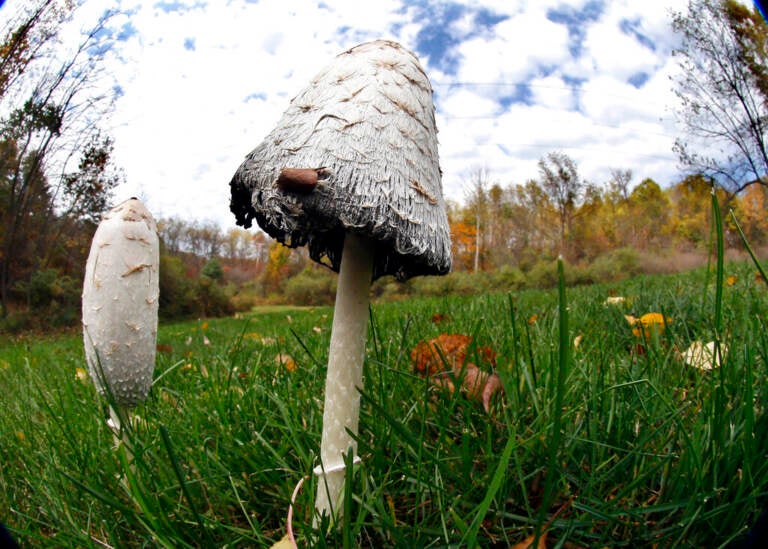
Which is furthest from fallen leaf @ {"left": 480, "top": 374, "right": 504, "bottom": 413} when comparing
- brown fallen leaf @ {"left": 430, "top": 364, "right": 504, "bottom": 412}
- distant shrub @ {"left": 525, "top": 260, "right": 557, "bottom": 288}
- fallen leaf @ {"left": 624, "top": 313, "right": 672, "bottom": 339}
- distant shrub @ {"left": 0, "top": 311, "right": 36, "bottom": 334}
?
distant shrub @ {"left": 525, "top": 260, "right": 557, "bottom": 288}

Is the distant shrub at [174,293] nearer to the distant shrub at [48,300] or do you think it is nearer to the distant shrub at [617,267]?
the distant shrub at [48,300]

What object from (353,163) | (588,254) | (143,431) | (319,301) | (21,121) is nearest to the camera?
(353,163)

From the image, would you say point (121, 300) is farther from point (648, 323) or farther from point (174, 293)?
point (174, 293)

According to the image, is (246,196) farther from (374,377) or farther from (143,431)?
(143,431)

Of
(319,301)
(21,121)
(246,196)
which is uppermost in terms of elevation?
(21,121)

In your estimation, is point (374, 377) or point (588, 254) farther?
point (588, 254)

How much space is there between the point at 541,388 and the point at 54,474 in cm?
138

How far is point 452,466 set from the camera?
996 mm

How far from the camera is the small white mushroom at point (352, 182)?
0.74 metres

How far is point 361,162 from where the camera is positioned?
2.48ft

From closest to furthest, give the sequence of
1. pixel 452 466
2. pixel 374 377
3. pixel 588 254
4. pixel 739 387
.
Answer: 1. pixel 452 466
2. pixel 739 387
3. pixel 374 377
4. pixel 588 254

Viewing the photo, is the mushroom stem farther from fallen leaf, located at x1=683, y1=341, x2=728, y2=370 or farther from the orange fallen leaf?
the orange fallen leaf

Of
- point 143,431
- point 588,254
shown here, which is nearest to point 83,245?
point 143,431

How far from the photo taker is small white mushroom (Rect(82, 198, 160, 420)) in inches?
43.2
